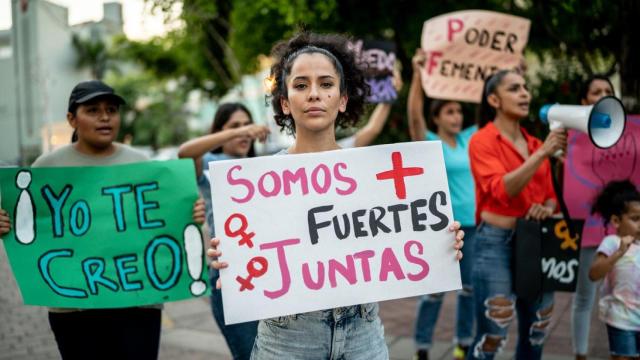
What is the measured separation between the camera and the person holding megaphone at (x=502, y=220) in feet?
9.99

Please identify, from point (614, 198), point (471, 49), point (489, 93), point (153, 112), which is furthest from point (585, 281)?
point (153, 112)

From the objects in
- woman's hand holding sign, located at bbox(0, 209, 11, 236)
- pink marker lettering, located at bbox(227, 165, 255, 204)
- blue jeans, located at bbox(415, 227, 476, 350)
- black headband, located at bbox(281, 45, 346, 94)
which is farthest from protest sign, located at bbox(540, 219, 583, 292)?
woman's hand holding sign, located at bbox(0, 209, 11, 236)

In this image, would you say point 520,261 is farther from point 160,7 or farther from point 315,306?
point 160,7

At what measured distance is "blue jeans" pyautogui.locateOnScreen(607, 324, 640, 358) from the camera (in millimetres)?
3010

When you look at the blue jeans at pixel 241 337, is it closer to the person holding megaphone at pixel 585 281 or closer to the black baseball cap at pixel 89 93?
the black baseball cap at pixel 89 93

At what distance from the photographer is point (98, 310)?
8.70ft

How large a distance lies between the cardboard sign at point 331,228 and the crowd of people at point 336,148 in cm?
8

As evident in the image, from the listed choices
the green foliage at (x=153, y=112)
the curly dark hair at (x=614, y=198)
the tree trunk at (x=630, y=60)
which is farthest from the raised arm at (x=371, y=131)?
the green foliage at (x=153, y=112)

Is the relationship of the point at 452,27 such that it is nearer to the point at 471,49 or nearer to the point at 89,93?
the point at 471,49

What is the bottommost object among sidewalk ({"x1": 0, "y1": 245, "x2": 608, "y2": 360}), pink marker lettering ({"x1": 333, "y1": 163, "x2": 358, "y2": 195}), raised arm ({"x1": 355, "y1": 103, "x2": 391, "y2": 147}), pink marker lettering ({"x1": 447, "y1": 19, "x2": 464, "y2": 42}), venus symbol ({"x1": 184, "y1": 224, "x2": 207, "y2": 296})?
sidewalk ({"x1": 0, "y1": 245, "x2": 608, "y2": 360})

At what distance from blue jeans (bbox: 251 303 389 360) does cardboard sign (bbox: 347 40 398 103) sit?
2.45 metres

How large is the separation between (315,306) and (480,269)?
146 cm

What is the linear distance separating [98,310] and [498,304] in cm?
200

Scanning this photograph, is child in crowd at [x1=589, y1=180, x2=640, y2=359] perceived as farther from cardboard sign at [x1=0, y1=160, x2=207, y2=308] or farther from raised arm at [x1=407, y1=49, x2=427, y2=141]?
cardboard sign at [x1=0, y1=160, x2=207, y2=308]
